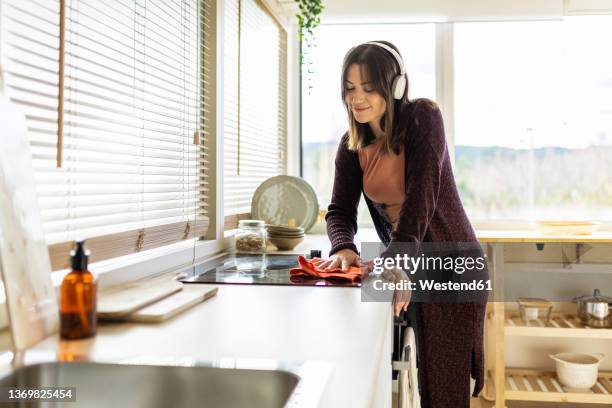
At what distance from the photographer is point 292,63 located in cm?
350

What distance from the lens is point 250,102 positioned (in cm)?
271

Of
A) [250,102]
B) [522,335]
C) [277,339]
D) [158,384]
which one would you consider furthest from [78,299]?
[522,335]

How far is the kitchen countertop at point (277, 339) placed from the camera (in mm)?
857

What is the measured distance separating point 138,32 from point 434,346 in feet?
4.15

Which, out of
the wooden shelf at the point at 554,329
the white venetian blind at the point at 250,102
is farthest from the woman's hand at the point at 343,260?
the wooden shelf at the point at 554,329

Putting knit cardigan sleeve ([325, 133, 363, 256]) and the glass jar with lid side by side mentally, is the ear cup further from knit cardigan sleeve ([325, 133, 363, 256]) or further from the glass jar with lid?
the glass jar with lid

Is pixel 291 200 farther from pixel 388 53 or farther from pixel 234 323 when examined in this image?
pixel 234 323

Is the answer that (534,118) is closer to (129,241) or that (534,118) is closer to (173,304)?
(129,241)

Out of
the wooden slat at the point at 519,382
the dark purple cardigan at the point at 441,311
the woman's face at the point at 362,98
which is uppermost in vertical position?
the woman's face at the point at 362,98

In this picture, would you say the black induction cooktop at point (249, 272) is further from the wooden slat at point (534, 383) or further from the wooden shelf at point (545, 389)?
the wooden slat at point (534, 383)

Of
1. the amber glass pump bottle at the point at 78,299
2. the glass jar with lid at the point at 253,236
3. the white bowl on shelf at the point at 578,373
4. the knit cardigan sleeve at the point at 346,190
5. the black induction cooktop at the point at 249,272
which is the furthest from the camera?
the white bowl on shelf at the point at 578,373

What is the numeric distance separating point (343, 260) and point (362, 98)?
0.51 meters

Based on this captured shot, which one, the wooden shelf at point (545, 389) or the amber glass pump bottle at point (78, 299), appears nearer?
the amber glass pump bottle at point (78, 299)

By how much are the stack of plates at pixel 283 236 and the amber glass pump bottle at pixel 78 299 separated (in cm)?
136
